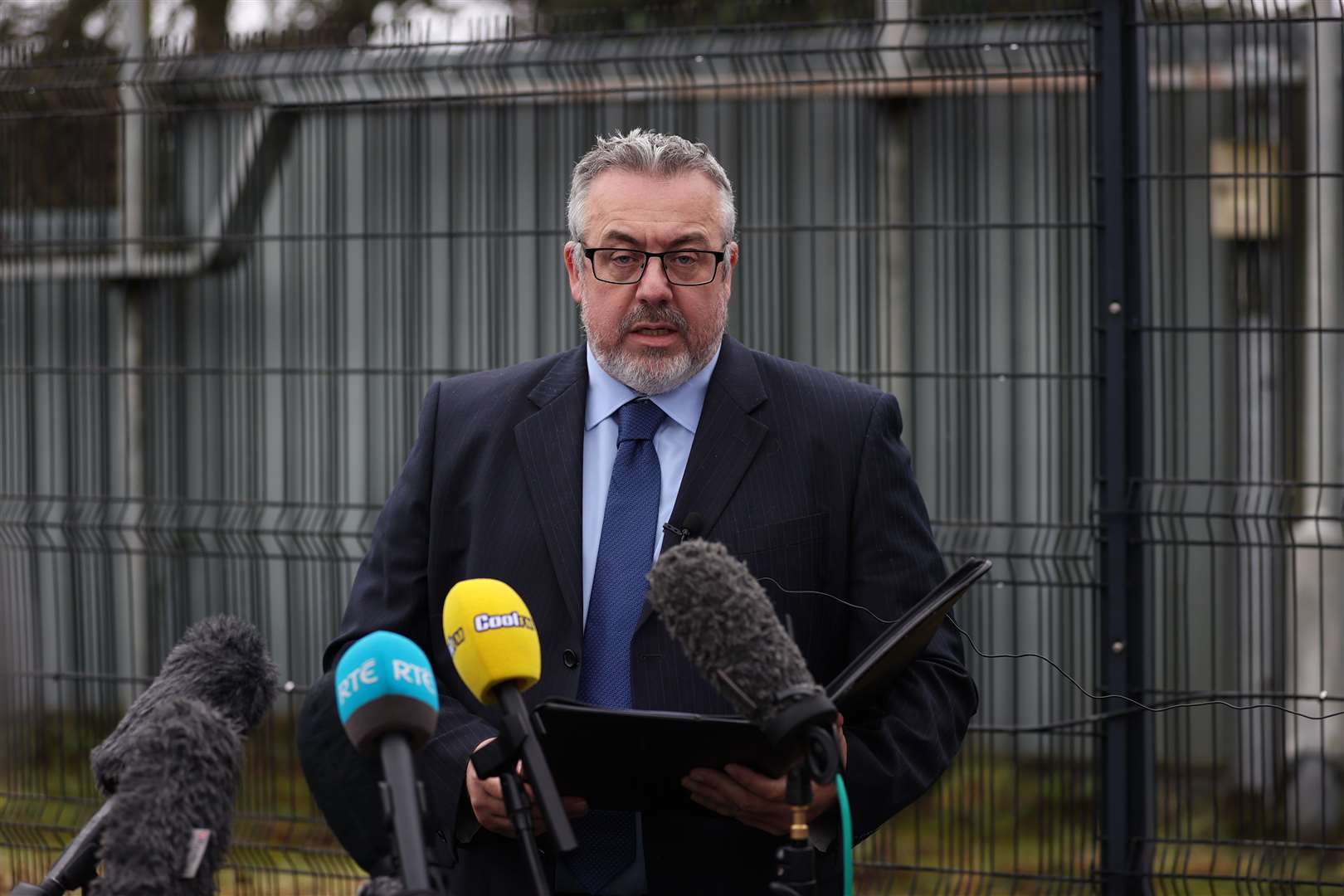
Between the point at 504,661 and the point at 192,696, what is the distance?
41 centimetres

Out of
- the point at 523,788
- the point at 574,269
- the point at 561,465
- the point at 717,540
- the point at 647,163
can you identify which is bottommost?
the point at 523,788

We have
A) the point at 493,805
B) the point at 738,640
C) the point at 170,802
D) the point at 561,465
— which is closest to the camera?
the point at 170,802

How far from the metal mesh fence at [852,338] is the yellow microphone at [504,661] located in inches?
124

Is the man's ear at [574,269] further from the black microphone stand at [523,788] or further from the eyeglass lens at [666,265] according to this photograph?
A: the black microphone stand at [523,788]

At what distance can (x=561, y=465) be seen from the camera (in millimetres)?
2766

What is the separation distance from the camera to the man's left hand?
7.46 ft

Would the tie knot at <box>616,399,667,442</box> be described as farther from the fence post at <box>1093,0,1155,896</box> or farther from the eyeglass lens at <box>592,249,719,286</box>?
the fence post at <box>1093,0,1155,896</box>

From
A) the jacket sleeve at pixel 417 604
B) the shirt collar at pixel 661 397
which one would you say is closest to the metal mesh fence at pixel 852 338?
the shirt collar at pixel 661 397

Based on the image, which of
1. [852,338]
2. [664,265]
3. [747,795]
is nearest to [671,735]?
[747,795]

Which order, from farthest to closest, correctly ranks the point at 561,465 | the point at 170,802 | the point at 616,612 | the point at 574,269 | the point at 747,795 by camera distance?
the point at 574,269 → the point at 561,465 → the point at 616,612 → the point at 747,795 → the point at 170,802

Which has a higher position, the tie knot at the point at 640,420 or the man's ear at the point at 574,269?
the man's ear at the point at 574,269

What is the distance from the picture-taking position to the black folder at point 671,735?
211cm

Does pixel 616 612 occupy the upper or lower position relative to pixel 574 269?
lower

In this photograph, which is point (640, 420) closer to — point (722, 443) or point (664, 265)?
point (722, 443)
